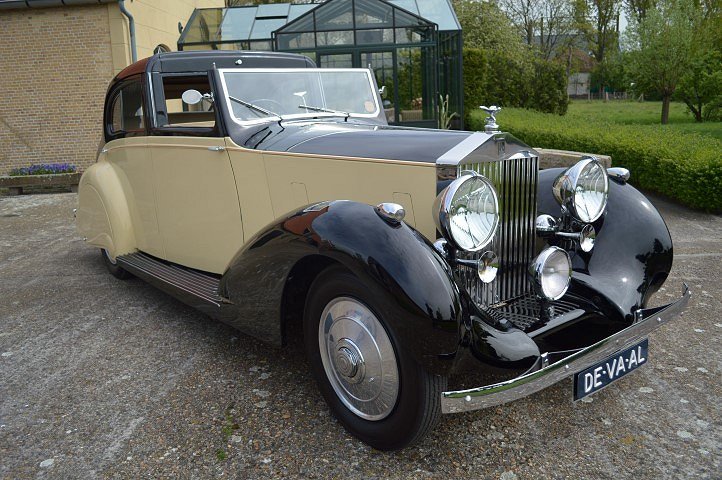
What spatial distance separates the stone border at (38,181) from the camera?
414 inches

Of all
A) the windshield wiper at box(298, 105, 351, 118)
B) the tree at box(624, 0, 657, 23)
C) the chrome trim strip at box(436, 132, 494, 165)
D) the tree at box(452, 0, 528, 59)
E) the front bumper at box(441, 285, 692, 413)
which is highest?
the tree at box(624, 0, 657, 23)

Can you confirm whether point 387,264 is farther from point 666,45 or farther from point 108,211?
point 666,45

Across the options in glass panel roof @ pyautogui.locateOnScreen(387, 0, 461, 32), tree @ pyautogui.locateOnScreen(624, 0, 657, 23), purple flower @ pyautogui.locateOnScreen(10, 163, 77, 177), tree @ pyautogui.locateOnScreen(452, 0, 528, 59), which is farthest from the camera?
tree @ pyautogui.locateOnScreen(624, 0, 657, 23)

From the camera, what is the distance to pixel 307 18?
1271 centimetres

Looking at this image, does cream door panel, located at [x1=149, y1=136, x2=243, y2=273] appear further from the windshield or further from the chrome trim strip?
the chrome trim strip

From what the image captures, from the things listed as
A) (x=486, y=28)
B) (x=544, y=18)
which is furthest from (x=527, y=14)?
(x=486, y=28)

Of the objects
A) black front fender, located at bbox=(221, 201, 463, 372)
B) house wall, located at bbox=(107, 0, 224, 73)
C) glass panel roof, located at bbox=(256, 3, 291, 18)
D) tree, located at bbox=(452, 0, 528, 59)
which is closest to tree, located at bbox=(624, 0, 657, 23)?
tree, located at bbox=(452, 0, 528, 59)

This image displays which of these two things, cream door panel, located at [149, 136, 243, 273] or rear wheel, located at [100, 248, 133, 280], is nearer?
cream door panel, located at [149, 136, 243, 273]

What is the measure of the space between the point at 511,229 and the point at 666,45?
2001 cm

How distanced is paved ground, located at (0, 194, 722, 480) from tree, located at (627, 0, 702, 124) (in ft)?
59.3

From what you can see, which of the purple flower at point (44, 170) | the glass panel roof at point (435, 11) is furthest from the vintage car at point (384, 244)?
the glass panel roof at point (435, 11)

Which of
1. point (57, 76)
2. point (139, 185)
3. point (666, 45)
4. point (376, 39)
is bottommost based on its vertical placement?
point (139, 185)

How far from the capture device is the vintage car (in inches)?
90.4

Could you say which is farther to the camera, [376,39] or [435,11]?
[435,11]
